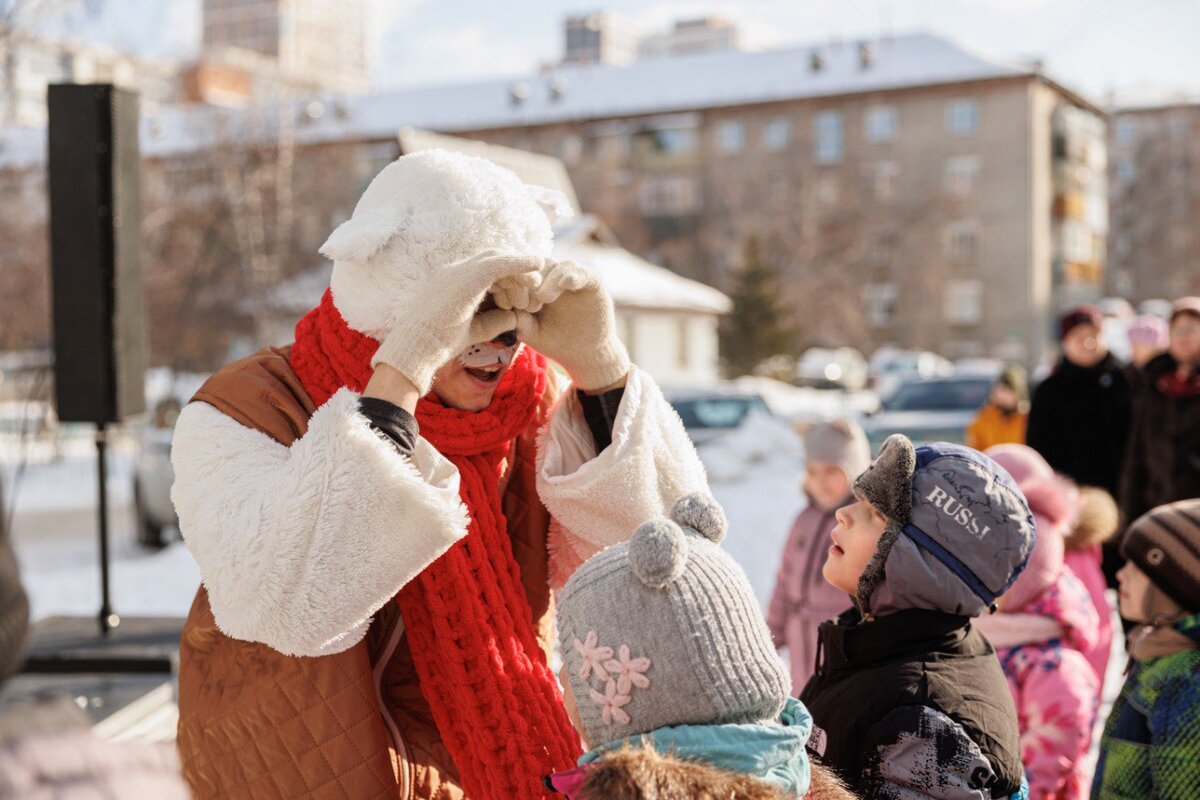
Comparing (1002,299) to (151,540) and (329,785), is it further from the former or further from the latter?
(329,785)

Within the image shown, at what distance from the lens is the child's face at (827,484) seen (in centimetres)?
398

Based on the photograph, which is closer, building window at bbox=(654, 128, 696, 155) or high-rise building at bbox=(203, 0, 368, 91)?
building window at bbox=(654, 128, 696, 155)

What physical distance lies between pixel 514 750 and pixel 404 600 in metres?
0.26

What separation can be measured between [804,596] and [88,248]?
381cm

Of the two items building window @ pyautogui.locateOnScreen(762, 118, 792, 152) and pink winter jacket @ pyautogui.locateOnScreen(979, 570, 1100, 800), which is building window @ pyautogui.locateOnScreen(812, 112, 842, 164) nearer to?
building window @ pyautogui.locateOnScreen(762, 118, 792, 152)

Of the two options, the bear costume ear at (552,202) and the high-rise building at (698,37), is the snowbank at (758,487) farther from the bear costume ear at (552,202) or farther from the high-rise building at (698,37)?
the high-rise building at (698,37)

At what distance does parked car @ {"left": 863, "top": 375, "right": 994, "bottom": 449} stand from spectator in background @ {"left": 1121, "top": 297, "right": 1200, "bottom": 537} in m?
5.62

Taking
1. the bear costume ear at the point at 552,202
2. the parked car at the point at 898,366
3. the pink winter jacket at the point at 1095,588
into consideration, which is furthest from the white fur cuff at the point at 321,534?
the parked car at the point at 898,366

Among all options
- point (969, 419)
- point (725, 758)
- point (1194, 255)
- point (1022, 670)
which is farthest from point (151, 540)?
point (1194, 255)

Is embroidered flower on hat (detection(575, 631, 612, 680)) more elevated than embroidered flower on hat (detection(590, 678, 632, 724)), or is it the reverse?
embroidered flower on hat (detection(575, 631, 612, 680))

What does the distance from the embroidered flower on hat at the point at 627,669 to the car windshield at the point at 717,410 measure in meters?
11.2

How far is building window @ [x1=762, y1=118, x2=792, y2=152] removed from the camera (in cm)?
4466

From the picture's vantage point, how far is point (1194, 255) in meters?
54.2

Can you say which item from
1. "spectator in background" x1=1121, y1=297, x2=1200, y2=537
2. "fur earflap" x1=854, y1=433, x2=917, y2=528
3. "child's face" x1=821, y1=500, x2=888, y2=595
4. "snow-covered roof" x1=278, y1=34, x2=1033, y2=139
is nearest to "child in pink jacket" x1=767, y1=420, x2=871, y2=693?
"child's face" x1=821, y1=500, x2=888, y2=595
